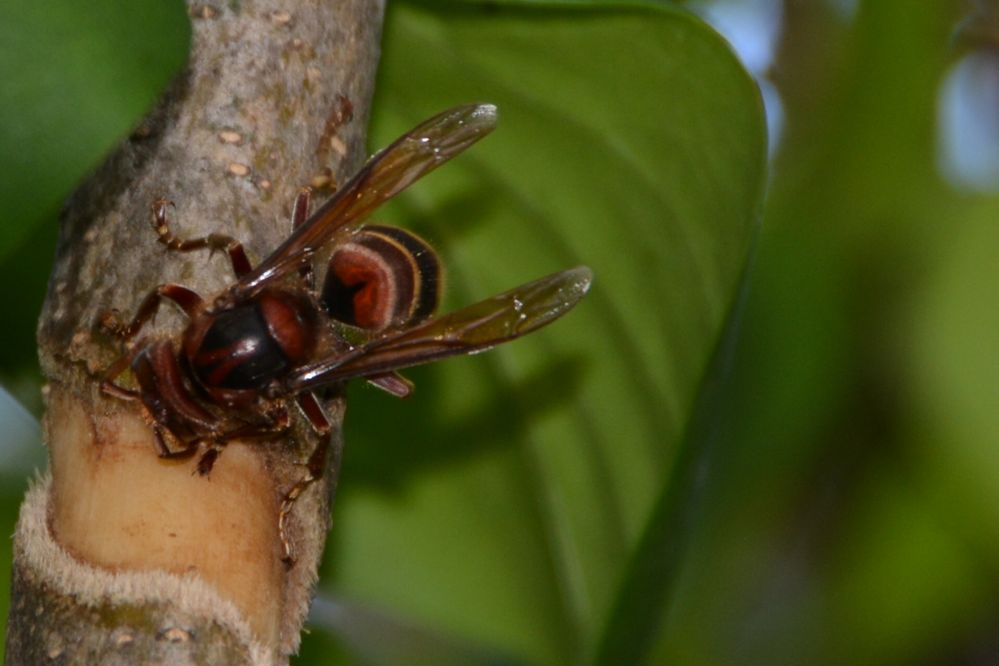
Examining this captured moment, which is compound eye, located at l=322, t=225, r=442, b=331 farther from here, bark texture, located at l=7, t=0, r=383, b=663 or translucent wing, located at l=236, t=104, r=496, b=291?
bark texture, located at l=7, t=0, r=383, b=663

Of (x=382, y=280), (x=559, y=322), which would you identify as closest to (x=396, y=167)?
(x=382, y=280)

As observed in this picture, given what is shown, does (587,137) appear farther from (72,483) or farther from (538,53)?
(72,483)

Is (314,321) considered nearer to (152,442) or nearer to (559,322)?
(559,322)

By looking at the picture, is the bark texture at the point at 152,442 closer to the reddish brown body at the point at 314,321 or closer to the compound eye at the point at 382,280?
the reddish brown body at the point at 314,321

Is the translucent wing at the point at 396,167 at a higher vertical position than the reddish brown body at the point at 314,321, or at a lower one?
higher

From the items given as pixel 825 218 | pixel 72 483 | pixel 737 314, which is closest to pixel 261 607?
pixel 72 483

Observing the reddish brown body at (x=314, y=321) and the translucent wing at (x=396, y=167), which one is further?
the translucent wing at (x=396, y=167)

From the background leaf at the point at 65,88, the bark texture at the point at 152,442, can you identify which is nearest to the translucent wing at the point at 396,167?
the bark texture at the point at 152,442
